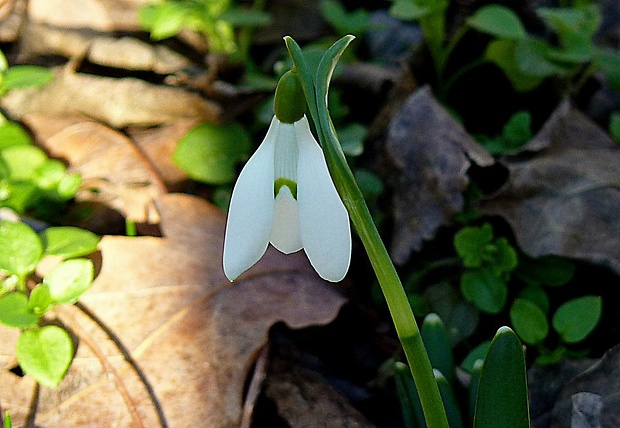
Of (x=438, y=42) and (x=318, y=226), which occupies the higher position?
(x=318, y=226)

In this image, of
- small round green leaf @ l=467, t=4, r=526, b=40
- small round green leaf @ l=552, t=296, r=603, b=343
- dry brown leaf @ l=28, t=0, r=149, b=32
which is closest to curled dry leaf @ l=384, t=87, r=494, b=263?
small round green leaf @ l=467, t=4, r=526, b=40

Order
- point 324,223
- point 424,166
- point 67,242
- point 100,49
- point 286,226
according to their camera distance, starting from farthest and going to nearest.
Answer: point 100,49 → point 424,166 → point 67,242 → point 286,226 → point 324,223

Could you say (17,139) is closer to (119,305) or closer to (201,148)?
(201,148)

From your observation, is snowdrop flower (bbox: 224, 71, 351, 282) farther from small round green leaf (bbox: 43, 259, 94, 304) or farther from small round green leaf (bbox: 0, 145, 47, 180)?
small round green leaf (bbox: 0, 145, 47, 180)

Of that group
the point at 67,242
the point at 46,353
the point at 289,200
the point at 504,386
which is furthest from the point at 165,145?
the point at 504,386

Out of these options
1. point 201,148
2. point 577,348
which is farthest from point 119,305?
point 577,348

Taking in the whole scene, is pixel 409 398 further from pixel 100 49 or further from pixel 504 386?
pixel 100 49
